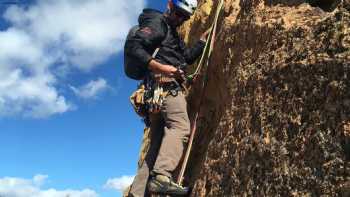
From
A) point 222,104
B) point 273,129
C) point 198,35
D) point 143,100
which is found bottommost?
point 273,129

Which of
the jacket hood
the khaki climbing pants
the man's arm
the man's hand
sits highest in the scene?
the jacket hood

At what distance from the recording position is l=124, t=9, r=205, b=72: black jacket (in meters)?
7.79

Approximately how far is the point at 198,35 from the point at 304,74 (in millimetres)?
5357

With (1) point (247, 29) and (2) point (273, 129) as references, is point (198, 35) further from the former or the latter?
(2) point (273, 129)

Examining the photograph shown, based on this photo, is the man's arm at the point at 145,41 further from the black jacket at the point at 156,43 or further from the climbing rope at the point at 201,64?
the climbing rope at the point at 201,64

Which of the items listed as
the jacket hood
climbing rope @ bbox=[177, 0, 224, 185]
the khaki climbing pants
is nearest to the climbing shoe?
the khaki climbing pants

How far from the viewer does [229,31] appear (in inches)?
309

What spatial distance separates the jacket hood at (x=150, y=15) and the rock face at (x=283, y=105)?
1138 millimetres

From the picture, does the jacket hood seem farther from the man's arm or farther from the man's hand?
the man's hand

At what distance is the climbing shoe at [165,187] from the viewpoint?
24.1 ft

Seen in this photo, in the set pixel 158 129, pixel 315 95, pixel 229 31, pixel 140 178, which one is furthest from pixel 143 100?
pixel 315 95

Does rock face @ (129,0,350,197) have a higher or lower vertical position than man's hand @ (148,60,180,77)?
lower

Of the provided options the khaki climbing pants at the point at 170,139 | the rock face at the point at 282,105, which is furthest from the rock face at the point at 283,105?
the khaki climbing pants at the point at 170,139

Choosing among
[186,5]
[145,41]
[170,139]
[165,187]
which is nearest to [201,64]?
[186,5]
